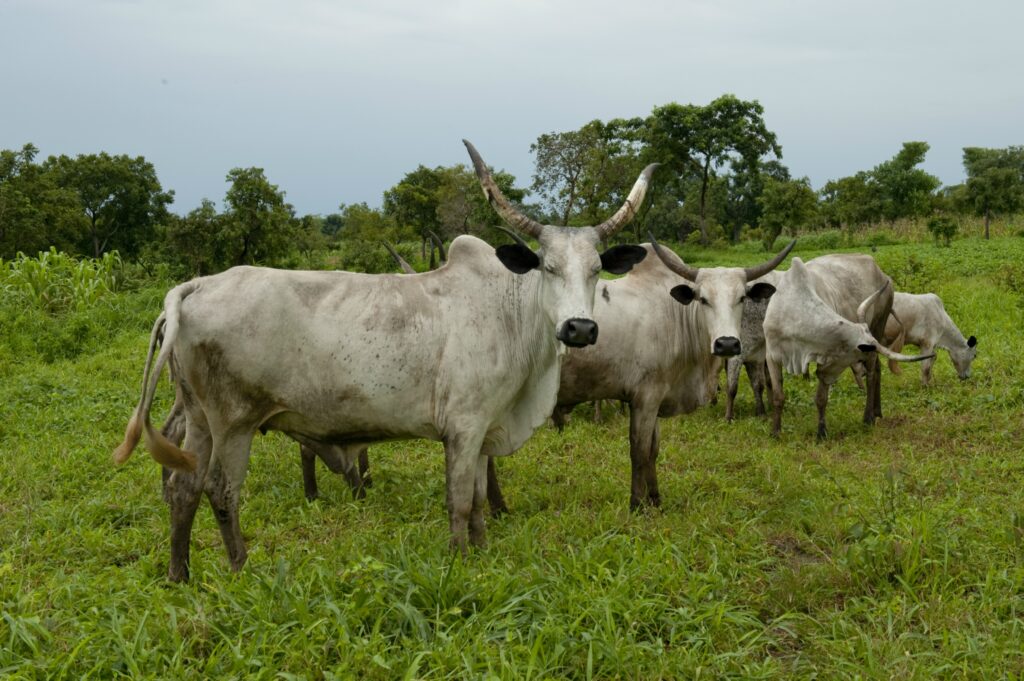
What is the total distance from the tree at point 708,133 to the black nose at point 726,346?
3018cm

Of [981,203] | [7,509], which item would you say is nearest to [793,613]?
[7,509]

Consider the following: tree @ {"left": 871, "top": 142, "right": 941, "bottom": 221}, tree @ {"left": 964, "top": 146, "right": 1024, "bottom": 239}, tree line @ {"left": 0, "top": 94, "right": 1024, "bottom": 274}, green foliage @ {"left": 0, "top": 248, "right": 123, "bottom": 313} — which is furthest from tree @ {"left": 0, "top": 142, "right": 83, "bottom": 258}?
tree @ {"left": 871, "top": 142, "right": 941, "bottom": 221}

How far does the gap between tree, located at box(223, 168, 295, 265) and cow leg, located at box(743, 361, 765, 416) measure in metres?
14.5

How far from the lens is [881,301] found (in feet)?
28.6

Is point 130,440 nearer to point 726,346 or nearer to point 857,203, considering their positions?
point 726,346

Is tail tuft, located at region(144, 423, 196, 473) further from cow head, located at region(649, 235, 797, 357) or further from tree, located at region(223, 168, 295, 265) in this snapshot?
tree, located at region(223, 168, 295, 265)

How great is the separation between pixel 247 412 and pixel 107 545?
1568 mm

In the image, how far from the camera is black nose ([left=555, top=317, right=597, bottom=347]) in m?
3.79

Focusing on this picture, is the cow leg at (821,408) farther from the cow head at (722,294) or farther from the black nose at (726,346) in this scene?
the black nose at (726,346)

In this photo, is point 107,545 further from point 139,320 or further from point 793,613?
point 139,320

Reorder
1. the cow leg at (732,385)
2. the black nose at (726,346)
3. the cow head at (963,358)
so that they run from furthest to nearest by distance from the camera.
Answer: the cow head at (963,358), the cow leg at (732,385), the black nose at (726,346)

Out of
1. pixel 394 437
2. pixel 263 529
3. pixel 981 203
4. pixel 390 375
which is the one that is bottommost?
pixel 263 529

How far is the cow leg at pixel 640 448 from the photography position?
5.37 m

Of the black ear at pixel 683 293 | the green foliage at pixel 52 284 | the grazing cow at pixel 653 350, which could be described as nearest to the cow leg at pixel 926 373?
the grazing cow at pixel 653 350
